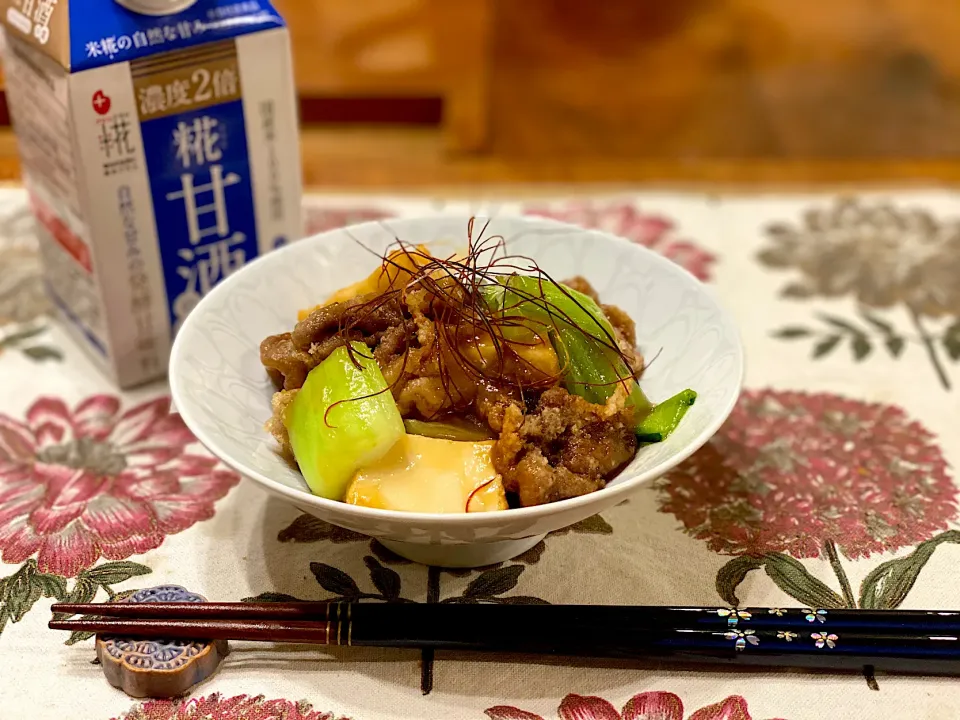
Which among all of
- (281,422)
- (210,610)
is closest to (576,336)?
(281,422)

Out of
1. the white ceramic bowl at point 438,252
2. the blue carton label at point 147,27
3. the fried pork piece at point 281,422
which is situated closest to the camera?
the white ceramic bowl at point 438,252

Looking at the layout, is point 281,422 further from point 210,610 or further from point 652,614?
point 652,614

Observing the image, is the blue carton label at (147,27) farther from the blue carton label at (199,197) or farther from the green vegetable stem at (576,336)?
the green vegetable stem at (576,336)

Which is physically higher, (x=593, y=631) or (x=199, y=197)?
(x=199, y=197)

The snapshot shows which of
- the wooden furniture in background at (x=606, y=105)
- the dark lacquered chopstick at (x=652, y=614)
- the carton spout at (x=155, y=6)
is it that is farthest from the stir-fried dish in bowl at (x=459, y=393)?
the wooden furniture in background at (x=606, y=105)

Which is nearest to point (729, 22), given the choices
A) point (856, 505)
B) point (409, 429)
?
point (856, 505)

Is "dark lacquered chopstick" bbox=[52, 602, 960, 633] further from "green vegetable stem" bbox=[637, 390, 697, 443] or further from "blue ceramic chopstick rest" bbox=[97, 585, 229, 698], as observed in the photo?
"green vegetable stem" bbox=[637, 390, 697, 443]
